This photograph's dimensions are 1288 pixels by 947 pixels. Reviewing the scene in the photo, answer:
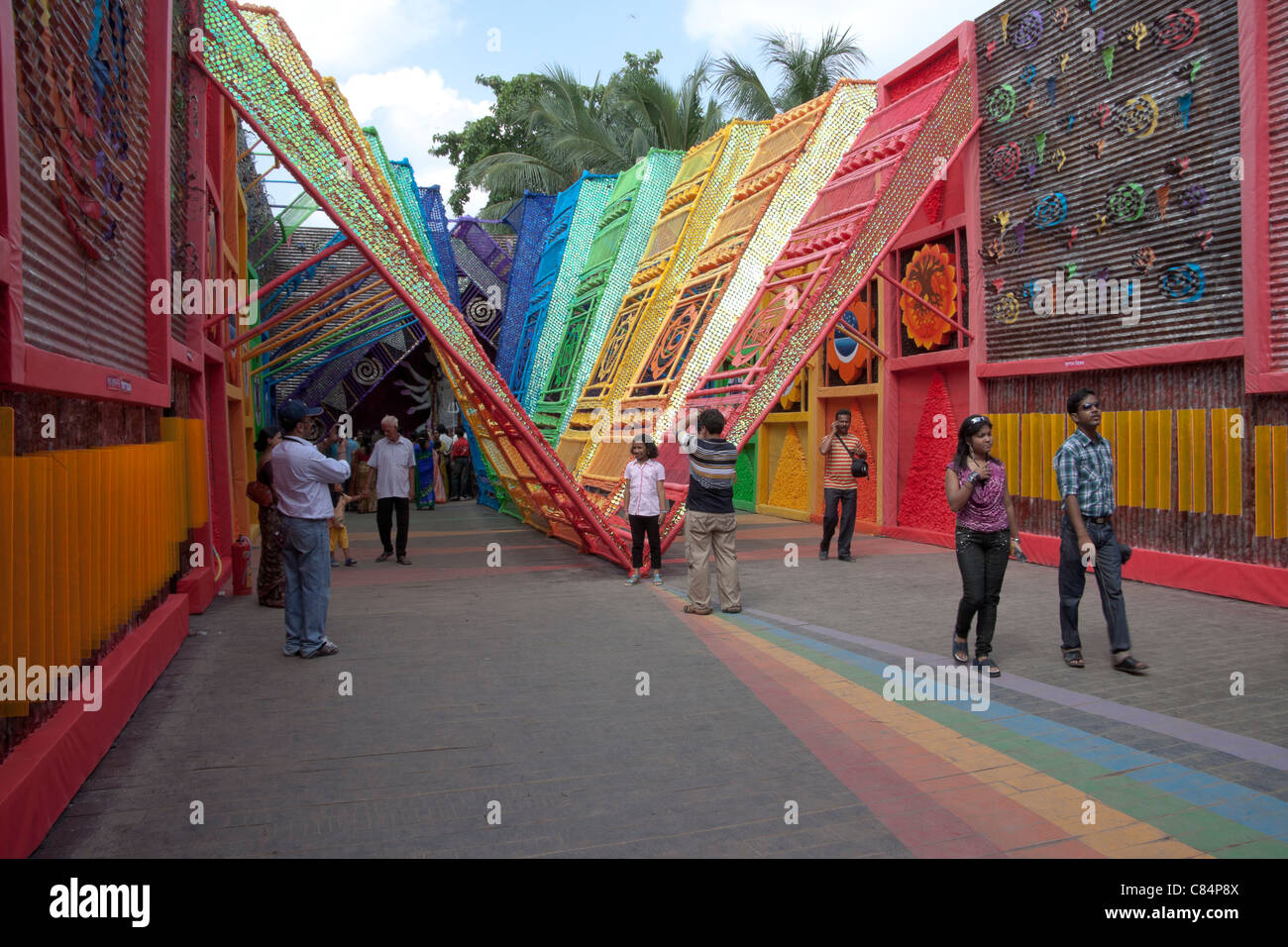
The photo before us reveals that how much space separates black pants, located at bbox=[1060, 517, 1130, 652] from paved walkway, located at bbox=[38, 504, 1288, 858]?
242 mm

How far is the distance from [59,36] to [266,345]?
734 cm

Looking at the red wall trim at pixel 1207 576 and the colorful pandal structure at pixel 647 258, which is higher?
the colorful pandal structure at pixel 647 258

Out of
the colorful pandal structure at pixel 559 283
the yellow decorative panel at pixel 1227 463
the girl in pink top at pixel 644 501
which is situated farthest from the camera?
the colorful pandal structure at pixel 559 283

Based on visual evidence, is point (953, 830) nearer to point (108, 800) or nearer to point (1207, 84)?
point (108, 800)

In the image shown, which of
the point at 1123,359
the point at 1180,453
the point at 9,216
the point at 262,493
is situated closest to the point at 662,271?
the point at 1123,359

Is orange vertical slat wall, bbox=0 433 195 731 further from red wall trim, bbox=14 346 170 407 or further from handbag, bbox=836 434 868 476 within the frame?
handbag, bbox=836 434 868 476

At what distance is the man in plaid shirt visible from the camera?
221 inches

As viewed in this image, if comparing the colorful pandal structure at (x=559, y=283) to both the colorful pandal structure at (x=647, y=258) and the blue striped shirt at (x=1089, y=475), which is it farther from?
the blue striped shirt at (x=1089, y=475)

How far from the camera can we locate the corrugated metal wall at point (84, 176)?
4.10 meters

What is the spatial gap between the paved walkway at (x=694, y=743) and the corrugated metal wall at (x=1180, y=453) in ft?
2.44

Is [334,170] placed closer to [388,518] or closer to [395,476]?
[395,476]

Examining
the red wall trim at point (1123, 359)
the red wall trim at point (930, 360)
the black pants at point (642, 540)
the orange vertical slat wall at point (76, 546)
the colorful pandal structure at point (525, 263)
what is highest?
the colorful pandal structure at point (525, 263)

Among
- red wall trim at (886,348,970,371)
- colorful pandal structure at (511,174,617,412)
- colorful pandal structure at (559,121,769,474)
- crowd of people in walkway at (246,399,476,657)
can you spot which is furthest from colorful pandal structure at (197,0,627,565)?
colorful pandal structure at (511,174,617,412)

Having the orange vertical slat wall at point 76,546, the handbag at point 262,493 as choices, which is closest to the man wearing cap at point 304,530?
the orange vertical slat wall at point 76,546
